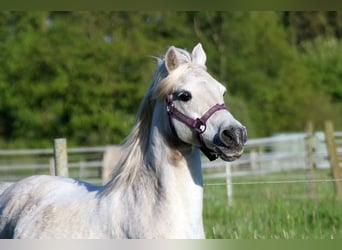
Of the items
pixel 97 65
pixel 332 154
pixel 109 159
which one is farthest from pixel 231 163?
pixel 97 65

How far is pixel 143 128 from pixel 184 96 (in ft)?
1.18

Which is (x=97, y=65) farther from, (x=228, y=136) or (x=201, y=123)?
(x=228, y=136)

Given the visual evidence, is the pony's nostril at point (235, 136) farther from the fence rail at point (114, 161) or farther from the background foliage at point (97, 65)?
the background foliage at point (97, 65)

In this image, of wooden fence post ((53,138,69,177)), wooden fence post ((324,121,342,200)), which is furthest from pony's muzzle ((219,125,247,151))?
wooden fence post ((324,121,342,200))

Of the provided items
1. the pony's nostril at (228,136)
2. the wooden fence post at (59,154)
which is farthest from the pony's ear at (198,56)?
the wooden fence post at (59,154)

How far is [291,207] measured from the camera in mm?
8758

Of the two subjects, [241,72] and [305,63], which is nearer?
[241,72]

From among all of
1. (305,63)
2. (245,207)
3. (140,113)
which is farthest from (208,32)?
(140,113)

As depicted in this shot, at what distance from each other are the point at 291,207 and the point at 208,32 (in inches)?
894

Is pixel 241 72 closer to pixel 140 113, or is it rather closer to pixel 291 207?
pixel 291 207

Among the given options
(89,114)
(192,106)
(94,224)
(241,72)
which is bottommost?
(94,224)

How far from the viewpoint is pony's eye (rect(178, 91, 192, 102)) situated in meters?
4.32

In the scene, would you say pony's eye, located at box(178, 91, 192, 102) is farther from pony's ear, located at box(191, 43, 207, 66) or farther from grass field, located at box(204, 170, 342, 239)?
grass field, located at box(204, 170, 342, 239)

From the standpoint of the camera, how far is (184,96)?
4.33 meters
